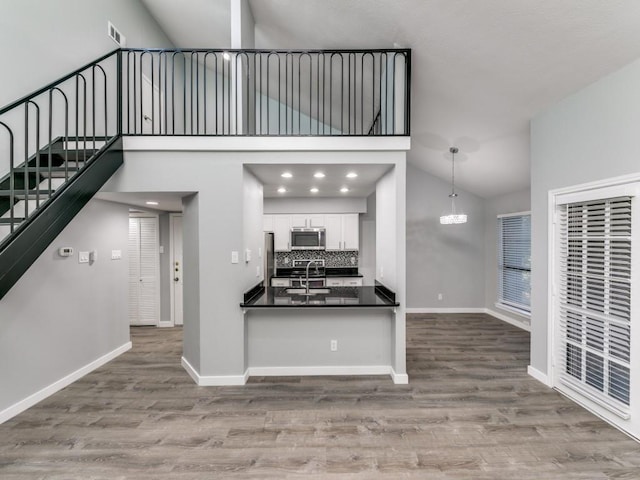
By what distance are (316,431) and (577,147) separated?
350 centimetres

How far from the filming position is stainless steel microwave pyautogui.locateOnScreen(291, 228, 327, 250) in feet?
20.0

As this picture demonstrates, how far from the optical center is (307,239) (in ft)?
20.1

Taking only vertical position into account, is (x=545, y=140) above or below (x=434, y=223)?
above

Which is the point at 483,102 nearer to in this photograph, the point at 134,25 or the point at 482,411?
the point at 482,411

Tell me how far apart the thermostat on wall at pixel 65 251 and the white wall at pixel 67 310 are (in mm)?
36

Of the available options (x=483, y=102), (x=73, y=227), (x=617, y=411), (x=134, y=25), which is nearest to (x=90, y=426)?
(x=73, y=227)

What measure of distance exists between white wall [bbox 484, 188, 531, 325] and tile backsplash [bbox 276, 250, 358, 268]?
274 cm

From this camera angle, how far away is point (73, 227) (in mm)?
3447

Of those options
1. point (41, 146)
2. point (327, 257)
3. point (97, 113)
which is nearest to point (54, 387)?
point (41, 146)

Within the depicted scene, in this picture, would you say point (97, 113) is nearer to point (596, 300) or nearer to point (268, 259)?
point (268, 259)

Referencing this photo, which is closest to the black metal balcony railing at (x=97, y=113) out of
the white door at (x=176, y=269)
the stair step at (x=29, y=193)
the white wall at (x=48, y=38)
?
the stair step at (x=29, y=193)

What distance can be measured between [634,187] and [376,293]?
256cm

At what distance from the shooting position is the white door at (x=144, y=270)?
18.2ft

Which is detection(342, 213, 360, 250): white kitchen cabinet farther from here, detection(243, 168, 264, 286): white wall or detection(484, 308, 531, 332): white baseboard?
detection(484, 308, 531, 332): white baseboard
